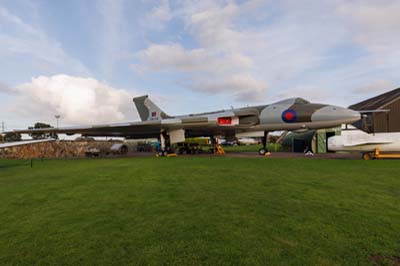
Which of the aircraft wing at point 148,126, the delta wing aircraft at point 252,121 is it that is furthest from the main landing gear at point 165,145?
the aircraft wing at point 148,126

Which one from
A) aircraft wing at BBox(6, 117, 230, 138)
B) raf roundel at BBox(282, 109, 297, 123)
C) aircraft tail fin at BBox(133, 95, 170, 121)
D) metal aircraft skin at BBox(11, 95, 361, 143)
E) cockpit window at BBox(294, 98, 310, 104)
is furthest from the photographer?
aircraft tail fin at BBox(133, 95, 170, 121)

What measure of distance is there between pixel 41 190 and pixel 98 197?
5.76ft

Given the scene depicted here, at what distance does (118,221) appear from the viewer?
3.16 metres

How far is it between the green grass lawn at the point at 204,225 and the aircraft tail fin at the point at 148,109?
1525 cm

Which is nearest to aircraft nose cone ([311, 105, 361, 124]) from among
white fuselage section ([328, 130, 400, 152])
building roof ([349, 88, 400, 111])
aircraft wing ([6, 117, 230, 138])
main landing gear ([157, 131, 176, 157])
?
white fuselage section ([328, 130, 400, 152])

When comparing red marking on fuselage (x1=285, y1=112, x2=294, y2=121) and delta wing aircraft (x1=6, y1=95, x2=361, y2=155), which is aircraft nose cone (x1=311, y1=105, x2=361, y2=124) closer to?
delta wing aircraft (x1=6, y1=95, x2=361, y2=155)

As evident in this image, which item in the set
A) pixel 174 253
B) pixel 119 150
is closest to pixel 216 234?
pixel 174 253

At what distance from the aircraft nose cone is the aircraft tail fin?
1212 centimetres

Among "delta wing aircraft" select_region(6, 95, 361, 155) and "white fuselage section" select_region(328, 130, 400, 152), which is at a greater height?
"delta wing aircraft" select_region(6, 95, 361, 155)

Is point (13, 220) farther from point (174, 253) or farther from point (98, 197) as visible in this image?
point (174, 253)

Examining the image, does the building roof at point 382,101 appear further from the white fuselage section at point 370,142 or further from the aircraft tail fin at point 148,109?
the aircraft tail fin at point 148,109

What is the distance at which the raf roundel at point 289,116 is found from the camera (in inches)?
489

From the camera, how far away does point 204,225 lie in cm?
292

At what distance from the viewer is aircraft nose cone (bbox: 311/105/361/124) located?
11.2 m
